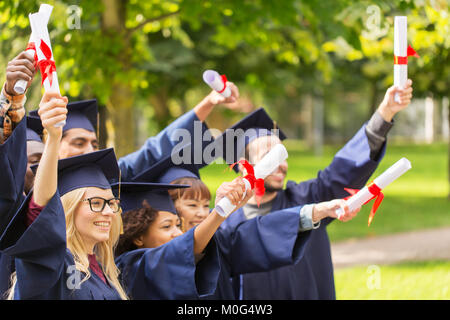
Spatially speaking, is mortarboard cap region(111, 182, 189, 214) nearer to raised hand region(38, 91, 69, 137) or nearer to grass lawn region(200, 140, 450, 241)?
raised hand region(38, 91, 69, 137)

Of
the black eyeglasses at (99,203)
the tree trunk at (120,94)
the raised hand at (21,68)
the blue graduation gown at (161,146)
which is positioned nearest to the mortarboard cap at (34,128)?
the blue graduation gown at (161,146)

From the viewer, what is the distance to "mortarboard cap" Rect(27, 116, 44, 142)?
4.12 metres

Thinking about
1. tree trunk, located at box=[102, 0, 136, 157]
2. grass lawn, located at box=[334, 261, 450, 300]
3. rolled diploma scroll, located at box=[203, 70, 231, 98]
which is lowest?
grass lawn, located at box=[334, 261, 450, 300]

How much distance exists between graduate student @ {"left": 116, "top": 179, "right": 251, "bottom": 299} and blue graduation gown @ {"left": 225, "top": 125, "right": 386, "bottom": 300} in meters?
0.63

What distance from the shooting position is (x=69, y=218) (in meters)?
2.89

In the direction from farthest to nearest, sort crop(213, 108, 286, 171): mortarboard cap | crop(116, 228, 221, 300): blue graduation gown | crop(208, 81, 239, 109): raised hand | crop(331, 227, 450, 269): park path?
crop(331, 227, 450, 269): park path → crop(213, 108, 286, 171): mortarboard cap → crop(208, 81, 239, 109): raised hand → crop(116, 228, 221, 300): blue graduation gown

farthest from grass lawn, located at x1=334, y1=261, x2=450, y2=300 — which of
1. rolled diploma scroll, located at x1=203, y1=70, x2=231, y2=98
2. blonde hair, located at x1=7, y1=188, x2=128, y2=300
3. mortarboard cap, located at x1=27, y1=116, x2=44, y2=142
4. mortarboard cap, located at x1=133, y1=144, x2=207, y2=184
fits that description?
blonde hair, located at x1=7, y1=188, x2=128, y2=300

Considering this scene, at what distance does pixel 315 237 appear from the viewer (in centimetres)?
409

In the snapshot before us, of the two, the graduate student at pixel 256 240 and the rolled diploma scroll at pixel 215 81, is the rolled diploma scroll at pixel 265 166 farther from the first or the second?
the rolled diploma scroll at pixel 215 81

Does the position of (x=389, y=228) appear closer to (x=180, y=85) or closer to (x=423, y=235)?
(x=423, y=235)

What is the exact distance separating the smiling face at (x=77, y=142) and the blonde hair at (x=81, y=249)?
1108 mm

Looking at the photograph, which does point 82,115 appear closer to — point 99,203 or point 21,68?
point 99,203

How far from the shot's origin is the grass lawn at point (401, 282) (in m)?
6.39
